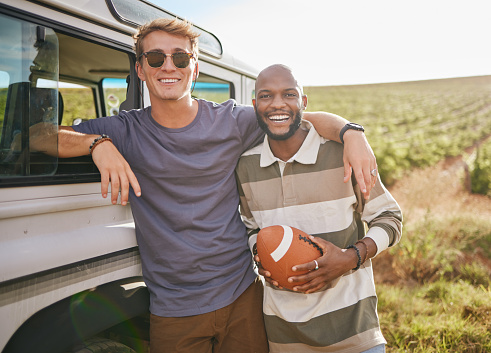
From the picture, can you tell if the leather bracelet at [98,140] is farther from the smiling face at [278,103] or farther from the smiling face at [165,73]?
the smiling face at [278,103]

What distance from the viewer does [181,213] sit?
221 centimetres

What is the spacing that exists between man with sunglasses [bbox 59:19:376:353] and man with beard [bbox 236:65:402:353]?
135mm

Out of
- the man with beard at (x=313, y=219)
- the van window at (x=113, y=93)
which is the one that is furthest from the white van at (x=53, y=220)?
the van window at (x=113, y=93)

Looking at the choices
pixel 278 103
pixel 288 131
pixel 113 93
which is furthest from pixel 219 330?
pixel 113 93

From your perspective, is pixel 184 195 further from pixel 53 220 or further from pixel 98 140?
pixel 53 220

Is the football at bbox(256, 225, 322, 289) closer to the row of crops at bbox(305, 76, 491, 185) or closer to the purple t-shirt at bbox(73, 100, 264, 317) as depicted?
the purple t-shirt at bbox(73, 100, 264, 317)

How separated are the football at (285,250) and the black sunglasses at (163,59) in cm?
111

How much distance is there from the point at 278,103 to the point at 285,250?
87 centimetres

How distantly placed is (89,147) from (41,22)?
2.08 feet

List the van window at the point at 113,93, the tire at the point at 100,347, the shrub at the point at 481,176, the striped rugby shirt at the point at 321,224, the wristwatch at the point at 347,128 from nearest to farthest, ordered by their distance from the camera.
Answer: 1. the tire at the point at 100,347
2. the striped rugby shirt at the point at 321,224
3. the wristwatch at the point at 347,128
4. the van window at the point at 113,93
5. the shrub at the point at 481,176

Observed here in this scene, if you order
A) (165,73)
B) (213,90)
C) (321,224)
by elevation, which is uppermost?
(213,90)

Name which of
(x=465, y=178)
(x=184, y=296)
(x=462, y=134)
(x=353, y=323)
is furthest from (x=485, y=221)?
(x=462, y=134)

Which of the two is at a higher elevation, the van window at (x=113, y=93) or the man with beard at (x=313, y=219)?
the van window at (x=113, y=93)

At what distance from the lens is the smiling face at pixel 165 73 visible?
2.32 m
